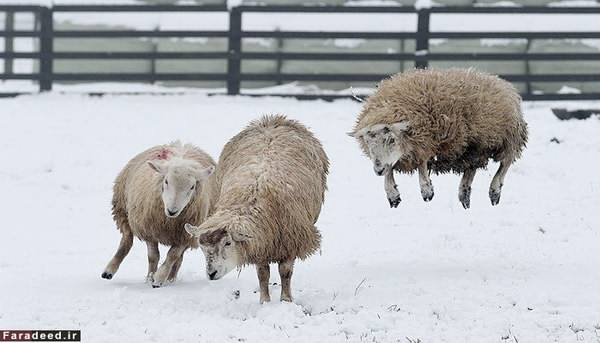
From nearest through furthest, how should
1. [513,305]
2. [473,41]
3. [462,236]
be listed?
1. [513,305]
2. [462,236]
3. [473,41]

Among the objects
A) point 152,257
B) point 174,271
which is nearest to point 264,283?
point 174,271

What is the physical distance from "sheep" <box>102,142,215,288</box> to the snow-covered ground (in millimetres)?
246

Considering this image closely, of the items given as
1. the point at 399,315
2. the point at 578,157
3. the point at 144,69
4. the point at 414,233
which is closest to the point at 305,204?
the point at 399,315

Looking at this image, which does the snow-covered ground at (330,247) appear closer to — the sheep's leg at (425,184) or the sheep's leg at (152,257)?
the sheep's leg at (152,257)

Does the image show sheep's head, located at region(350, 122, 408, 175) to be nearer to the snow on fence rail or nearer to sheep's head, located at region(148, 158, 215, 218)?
sheep's head, located at region(148, 158, 215, 218)

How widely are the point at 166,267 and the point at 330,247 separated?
6.77 feet

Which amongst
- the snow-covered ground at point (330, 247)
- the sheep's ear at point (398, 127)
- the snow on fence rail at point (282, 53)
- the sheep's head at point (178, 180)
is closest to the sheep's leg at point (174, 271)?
the snow-covered ground at point (330, 247)

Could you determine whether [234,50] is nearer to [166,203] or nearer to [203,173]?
[203,173]

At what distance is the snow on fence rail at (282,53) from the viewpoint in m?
15.4

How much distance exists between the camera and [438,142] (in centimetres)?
823

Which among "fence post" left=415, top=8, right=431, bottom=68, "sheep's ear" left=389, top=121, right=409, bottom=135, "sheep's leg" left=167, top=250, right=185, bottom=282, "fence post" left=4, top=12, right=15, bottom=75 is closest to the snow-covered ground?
"sheep's leg" left=167, top=250, right=185, bottom=282

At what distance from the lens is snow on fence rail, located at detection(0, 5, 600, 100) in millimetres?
15383

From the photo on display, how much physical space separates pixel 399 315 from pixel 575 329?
3.76ft

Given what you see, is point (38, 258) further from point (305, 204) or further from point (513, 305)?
point (513, 305)
